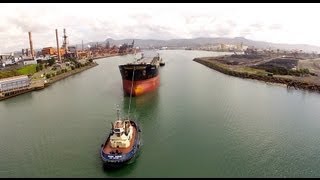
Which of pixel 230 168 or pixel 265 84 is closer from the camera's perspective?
pixel 230 168

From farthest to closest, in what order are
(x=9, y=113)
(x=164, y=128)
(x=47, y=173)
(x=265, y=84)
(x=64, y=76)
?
1. (x=64, y=76)
2. (x=265, y=84)
3. (x=9, y=113)
4. (x=164, y=128)
5. (x=47, y=173)

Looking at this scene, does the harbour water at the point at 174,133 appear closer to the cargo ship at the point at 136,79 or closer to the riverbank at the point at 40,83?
the cargo ship at the point at 136,79

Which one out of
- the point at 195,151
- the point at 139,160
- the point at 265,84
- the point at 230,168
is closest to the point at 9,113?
the point at 139,160

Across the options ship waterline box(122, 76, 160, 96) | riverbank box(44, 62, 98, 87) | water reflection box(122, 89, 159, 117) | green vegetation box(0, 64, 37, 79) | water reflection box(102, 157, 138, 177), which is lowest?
riverbank box(44, 62, 98, 87)

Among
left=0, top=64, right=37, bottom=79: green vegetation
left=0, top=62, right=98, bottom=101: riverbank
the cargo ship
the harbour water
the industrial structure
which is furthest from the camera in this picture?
left=0, top=64, right=37, bottom=79: green vegetation

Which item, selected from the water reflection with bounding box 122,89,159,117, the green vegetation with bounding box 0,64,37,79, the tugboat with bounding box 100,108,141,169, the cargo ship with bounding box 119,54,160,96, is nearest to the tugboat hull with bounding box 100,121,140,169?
the tugboat with bounding box 100,108,141,169

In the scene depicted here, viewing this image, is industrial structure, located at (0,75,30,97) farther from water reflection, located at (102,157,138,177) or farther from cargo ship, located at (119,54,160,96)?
water reflection, located at (102,157,138,177)

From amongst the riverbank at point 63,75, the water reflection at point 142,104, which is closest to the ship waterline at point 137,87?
the water reflection at point 142,104

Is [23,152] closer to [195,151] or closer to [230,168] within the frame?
[195,151]
